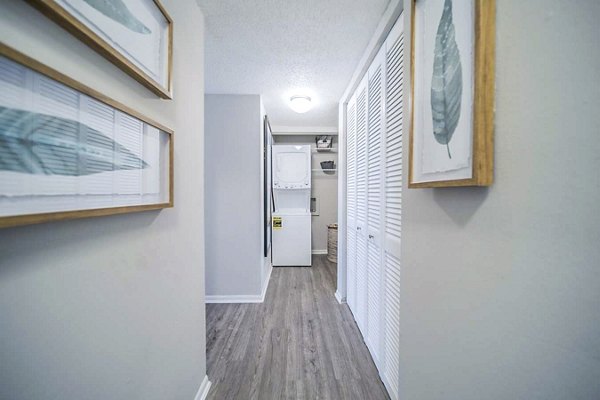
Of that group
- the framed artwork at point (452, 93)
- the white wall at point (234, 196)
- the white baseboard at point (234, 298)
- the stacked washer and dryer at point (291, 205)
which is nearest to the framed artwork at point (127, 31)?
the framed artwork at point (452, 93)

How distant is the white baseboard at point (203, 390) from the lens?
1349 millimetres

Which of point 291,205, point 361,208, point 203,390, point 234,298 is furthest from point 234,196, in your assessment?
point 203,390

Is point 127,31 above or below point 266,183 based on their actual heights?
above

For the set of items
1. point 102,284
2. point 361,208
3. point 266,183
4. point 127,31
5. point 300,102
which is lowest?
point 102,284

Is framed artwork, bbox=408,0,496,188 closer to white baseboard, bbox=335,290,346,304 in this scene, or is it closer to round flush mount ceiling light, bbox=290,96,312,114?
round flush mount ceiling light, bbox=290,96,312,114

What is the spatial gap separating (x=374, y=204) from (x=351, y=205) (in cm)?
68

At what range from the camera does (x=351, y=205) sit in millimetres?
2400

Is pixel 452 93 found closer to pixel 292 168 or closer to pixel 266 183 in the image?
pixel 266 183

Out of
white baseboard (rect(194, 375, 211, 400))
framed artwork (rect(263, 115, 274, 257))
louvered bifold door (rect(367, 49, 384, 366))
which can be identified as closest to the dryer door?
framed artwork (rect(263, 115, 274, 257))

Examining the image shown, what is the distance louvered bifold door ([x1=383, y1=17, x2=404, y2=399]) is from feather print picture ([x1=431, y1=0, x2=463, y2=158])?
17.6 inches

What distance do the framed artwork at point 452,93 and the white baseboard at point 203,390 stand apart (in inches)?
66.0

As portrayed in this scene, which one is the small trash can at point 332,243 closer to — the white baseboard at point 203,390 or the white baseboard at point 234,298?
the white baseboard at point 234,298

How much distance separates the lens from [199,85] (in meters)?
1.36

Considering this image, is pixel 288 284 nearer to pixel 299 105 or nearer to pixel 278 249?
pixel 278 249
